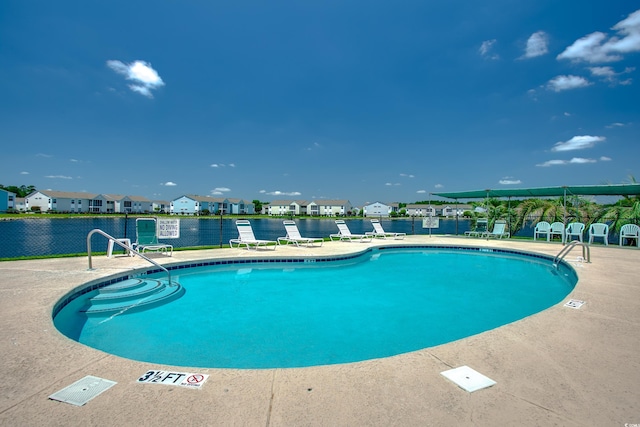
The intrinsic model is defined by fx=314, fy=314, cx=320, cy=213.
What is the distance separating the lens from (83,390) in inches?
76.9

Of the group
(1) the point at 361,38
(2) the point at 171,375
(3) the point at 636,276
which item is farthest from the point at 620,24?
(2) the point at 171,375

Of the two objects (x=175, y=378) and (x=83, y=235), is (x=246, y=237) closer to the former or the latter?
(x=175, y=378)

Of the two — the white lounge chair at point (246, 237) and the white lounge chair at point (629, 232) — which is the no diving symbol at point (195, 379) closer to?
the white lounge chair at point (246, 237)

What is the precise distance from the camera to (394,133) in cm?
3250

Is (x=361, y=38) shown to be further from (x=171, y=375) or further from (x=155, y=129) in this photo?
(x=155, y=129)

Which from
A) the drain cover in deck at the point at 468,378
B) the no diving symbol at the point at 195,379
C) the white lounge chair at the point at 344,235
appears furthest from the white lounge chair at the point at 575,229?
the no diving symbol at the point at 195,379

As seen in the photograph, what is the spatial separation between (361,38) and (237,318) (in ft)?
62.5

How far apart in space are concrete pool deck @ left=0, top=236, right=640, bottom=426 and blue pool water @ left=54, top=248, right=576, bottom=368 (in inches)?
45.3

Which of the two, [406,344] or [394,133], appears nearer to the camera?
[406,344]

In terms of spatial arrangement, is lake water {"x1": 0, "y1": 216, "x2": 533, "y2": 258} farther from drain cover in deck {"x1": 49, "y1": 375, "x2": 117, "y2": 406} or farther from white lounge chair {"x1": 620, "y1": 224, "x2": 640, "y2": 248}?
drain cover in deck {"x1": 49, "y1": 375, "x2": 117, "y2": 406}

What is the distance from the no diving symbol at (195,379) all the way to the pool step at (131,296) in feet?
11.6

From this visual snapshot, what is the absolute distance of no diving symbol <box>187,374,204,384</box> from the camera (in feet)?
6.77

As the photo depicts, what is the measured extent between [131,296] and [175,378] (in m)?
3.99

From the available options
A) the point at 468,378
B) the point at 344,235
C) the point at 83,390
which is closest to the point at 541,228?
the point at 344,235
